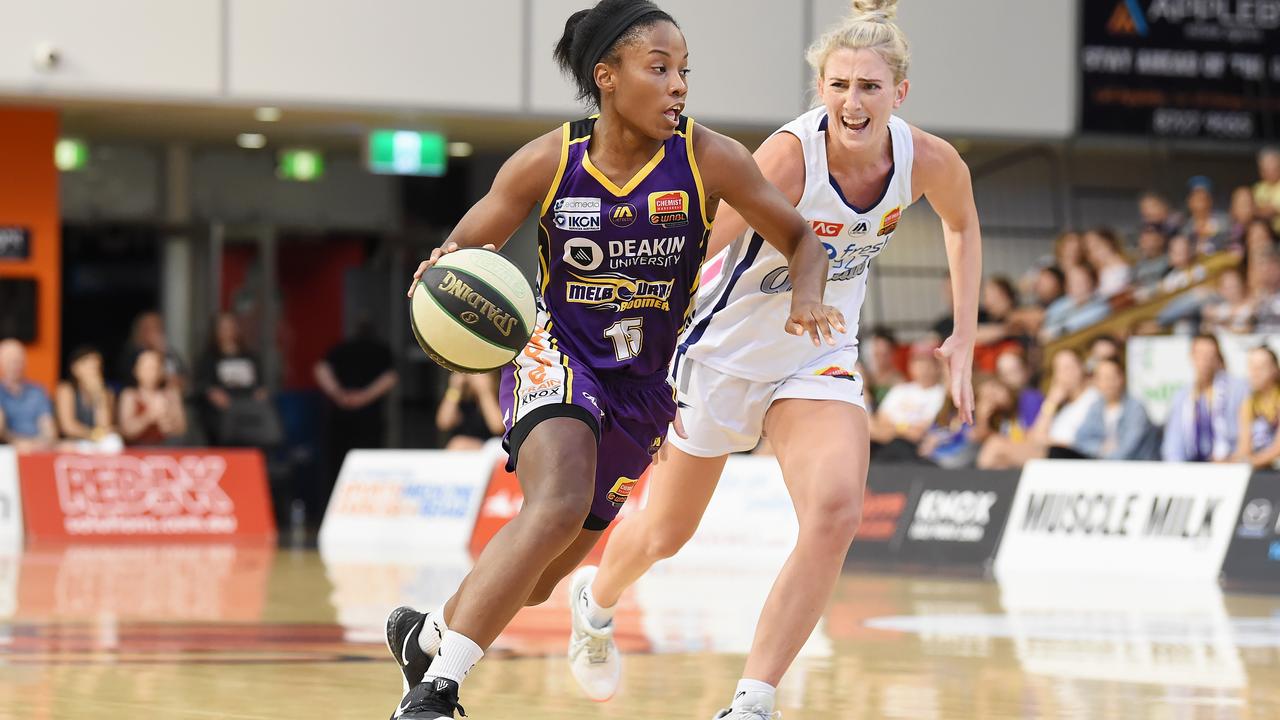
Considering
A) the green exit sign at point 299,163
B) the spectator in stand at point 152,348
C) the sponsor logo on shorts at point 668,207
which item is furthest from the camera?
the green exit sign at point 299,163

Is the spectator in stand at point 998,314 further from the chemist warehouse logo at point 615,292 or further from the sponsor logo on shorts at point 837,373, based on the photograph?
the chemist warehouse logo at point 615,292

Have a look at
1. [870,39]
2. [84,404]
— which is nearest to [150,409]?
[84,404]

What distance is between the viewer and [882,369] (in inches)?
695

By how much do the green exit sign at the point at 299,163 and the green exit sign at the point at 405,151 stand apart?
3521 millimetres

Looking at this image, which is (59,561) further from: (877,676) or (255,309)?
(255,309)

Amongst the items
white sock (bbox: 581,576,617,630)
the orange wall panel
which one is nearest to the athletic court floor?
white sock (bbox: 581,576,617,630)

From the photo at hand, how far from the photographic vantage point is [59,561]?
1390 cm

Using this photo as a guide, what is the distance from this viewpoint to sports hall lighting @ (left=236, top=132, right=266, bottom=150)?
21.7 m

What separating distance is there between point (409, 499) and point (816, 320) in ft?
40.5

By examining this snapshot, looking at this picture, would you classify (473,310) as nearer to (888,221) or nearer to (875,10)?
(888,221)

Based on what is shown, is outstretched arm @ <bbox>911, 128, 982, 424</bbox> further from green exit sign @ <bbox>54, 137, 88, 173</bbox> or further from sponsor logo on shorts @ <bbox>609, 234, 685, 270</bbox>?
green exit sign @ <bbox>54, 137, 88, 173</bbox>

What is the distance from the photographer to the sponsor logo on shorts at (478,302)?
5109 millimetres

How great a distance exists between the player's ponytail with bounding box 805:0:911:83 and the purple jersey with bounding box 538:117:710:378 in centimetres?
66

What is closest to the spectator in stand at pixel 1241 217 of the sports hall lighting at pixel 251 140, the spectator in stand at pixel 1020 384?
the spectator in stand at pixel 1020 384
